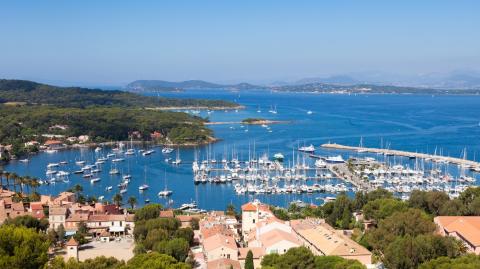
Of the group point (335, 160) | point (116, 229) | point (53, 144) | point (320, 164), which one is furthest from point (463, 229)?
point (53, 144)

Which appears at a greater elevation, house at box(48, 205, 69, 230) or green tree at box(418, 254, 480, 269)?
green tree at box(418, 254, 480, 269)

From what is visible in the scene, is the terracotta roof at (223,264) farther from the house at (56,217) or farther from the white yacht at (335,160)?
the white yacht at (335,160)

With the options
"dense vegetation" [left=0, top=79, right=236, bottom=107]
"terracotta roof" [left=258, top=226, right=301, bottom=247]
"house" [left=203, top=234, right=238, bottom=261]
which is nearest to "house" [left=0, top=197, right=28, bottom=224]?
"house" [left=203, top=234, right=238, bottom=261]

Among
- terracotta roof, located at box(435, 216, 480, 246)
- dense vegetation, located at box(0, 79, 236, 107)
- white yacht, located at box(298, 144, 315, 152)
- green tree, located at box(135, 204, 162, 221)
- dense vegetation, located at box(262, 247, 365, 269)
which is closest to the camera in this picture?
dense vegetation, located at box(262, 247, 365, 269)

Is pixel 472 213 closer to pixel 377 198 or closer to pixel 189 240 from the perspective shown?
pixel 377 198

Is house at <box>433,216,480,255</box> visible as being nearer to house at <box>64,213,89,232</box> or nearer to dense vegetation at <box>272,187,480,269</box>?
dense vegetation at <box>272,187,480,269</box>

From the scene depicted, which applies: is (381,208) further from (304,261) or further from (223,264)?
(223,264)
